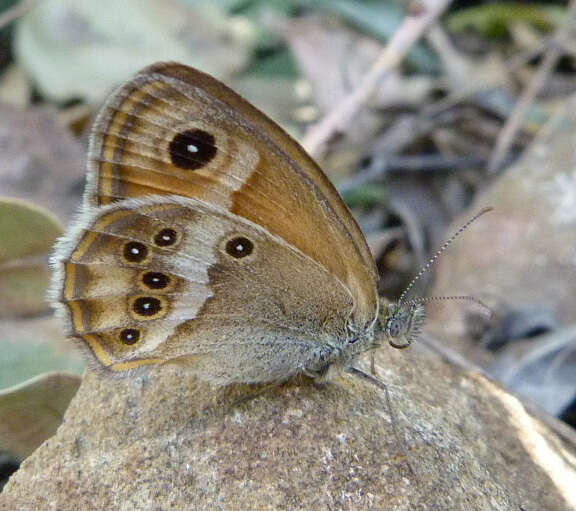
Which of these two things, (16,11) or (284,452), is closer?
(284,452)

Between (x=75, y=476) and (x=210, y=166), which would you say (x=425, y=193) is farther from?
(x=75, y=476)

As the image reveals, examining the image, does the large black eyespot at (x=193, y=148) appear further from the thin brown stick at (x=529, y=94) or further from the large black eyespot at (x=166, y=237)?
the thin brown stick at (x=529, y=94)

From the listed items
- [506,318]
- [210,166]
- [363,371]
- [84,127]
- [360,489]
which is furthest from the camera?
[84,127]

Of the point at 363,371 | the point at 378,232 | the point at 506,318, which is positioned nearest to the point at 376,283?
the point at 363,371

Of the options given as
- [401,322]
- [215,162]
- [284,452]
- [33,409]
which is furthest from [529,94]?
[33,409]

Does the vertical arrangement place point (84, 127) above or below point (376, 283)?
below

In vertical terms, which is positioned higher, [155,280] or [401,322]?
[401,322]

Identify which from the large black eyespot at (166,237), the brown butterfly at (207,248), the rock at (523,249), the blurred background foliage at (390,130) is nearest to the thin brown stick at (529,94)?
the blurred background foliage at (390,130)

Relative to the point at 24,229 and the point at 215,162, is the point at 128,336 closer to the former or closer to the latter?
the point at 215,162
